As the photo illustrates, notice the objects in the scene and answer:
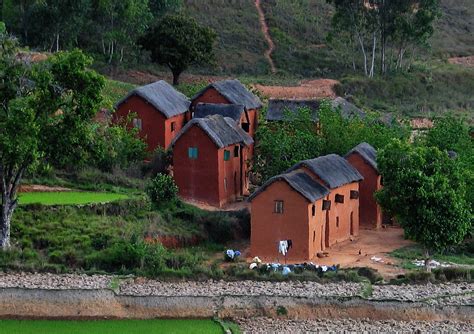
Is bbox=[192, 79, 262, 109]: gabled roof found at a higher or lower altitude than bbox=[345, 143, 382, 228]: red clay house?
higher

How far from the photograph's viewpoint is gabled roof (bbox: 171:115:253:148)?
147 feet

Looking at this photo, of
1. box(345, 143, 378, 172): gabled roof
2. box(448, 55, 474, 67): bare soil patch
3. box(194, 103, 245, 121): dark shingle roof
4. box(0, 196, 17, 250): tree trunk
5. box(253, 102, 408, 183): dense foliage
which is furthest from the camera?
box(448, 55, 474, 67): bare soil patch

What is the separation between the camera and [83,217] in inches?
1535

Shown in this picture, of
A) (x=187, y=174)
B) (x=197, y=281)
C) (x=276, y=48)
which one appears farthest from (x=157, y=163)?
(x=276, y=48)

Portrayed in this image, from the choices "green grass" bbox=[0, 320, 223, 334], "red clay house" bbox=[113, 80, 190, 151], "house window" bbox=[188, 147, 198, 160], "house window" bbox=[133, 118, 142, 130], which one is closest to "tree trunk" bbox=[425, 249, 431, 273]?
"green grass" bbox=[0, 320, 223, 334]

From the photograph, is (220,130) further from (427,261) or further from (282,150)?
(427,261)

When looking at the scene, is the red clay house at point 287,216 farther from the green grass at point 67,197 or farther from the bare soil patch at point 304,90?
the bare soil patch at point 304,90

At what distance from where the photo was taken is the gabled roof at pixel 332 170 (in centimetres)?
4056

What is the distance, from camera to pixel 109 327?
31.1 m

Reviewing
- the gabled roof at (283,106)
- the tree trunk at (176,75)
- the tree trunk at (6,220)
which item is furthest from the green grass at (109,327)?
the tree trunk at (176,75)

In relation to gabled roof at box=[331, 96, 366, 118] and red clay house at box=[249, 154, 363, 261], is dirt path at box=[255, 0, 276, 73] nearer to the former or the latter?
gabled roof at box=[331, 96, 366, 118]

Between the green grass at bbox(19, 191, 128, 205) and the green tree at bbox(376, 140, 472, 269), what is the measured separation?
9.93 m

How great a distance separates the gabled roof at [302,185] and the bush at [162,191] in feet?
13.4

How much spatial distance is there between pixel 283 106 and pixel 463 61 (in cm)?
3676
